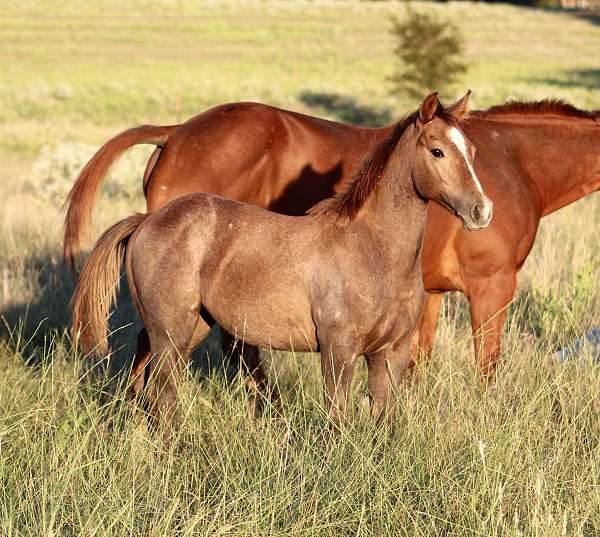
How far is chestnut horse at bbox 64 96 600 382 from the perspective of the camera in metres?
5.54

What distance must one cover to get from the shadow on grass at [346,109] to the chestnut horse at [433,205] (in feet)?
65.1

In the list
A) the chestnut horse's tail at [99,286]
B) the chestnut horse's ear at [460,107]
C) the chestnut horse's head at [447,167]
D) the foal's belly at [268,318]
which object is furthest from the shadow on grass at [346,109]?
the chestnut horse's head at [447,167]

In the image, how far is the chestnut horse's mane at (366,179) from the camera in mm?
4105

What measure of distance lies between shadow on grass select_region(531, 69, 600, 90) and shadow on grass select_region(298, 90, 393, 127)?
981 cm

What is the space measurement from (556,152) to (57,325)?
3509mm

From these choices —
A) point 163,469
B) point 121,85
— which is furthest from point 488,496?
point 121,85

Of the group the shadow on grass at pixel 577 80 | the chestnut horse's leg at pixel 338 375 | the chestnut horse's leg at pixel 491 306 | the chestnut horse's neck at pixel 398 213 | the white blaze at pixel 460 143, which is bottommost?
the shadow on grass at pixel 577 80

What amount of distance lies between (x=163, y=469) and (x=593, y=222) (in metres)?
7.28

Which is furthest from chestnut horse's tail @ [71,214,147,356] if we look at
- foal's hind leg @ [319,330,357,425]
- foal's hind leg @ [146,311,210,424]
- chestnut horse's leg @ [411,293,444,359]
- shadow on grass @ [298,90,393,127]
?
shadow on grass @ [298,90,393,127]

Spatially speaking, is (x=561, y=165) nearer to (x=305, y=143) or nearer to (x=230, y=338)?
(x=305, y=143)

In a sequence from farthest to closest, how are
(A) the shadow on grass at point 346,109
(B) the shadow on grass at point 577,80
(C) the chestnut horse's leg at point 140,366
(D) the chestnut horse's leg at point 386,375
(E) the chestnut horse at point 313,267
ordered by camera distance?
(B) the shadow on grass at point 577,80 → (A) the shadow on grass at point 346,109 → (C) the chestnut horse's leg at point 140,366 → (D) the chestnut horse's leg at point 386,375 → (E) the chestnut horse at point 313,267

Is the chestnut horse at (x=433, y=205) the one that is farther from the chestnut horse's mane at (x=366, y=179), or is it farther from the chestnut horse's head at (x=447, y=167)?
the chestnut horse's head at (x=447, y=167)

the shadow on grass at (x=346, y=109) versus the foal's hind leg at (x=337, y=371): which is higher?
the foal's hind leg at (x=337, y=371)

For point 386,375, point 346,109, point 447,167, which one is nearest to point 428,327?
point 386,375
